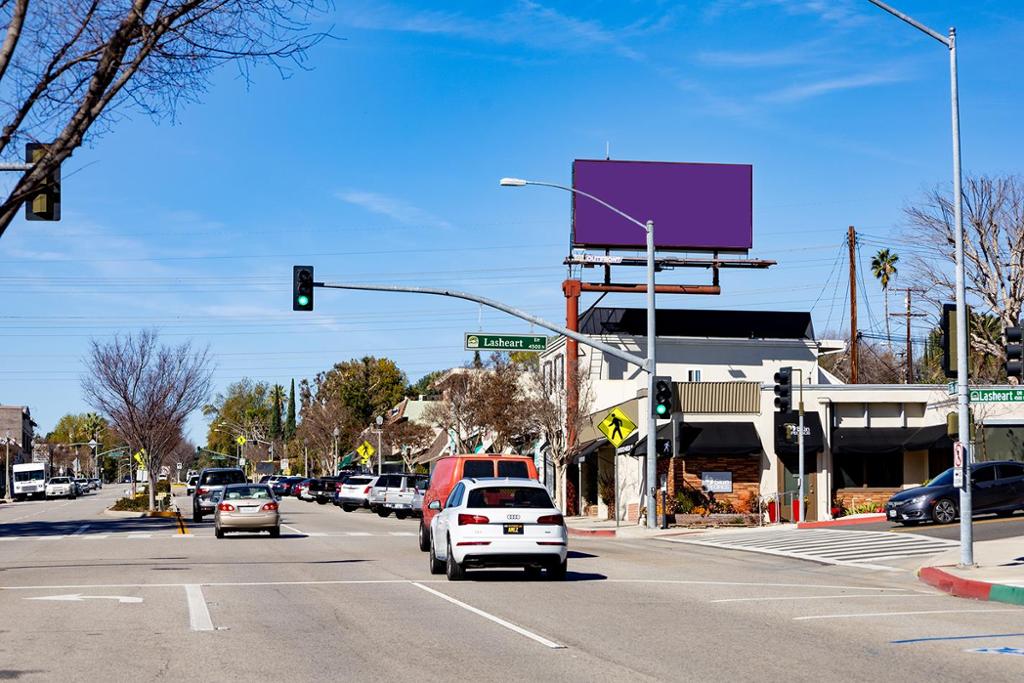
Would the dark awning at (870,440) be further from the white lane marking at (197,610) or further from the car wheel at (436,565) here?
the white lane marking at (197,610)

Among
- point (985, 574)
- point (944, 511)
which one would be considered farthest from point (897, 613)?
point (944, 511)

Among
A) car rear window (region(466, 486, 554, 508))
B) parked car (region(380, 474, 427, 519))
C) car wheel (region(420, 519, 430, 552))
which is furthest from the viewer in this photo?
parked car (region(380, 474, 427, 519))

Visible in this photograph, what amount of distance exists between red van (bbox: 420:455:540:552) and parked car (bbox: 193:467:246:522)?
19.5m

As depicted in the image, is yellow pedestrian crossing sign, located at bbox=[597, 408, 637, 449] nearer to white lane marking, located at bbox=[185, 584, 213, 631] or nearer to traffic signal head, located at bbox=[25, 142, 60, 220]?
white lane marking, located at bbox=[185, 584, 213, 631]

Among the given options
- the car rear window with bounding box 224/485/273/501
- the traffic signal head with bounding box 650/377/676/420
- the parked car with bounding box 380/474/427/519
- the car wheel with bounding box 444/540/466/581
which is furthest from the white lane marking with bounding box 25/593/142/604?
the parked car with bounding box 380/474/427/519

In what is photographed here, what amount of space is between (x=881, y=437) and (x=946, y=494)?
13258mm

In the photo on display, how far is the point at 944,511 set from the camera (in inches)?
1262

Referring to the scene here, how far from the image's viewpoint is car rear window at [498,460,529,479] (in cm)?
2922

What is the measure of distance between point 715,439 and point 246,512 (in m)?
18.3

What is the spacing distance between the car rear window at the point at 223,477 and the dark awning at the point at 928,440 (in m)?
25.7

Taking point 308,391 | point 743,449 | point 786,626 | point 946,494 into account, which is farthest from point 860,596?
point 308,391

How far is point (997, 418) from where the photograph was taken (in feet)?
145

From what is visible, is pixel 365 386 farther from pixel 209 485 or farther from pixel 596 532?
pixel 596 532

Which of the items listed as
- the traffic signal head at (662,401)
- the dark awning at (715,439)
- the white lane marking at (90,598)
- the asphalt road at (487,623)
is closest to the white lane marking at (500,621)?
the asphalt road at (487,623)
